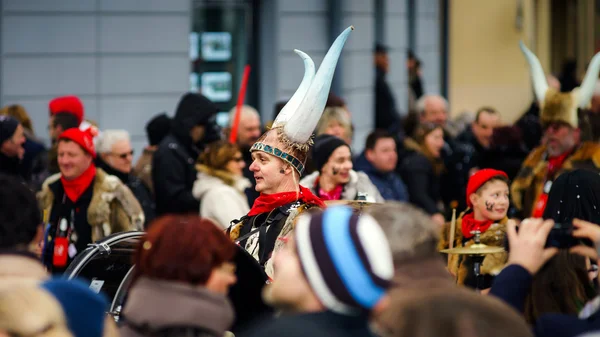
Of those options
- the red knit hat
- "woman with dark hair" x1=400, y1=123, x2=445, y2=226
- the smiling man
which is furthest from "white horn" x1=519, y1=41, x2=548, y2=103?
the smiling man

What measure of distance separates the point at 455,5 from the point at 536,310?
18.7 meters

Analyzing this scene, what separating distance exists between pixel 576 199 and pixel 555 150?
3.70 metres

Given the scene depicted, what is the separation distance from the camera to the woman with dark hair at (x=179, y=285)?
11.6ft

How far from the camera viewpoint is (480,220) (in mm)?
6754

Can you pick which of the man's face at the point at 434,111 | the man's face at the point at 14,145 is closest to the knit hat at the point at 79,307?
the man's face at the point at 14,145

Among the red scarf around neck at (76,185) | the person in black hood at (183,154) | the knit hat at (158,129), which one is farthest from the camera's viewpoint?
the knit hat at (158,129)

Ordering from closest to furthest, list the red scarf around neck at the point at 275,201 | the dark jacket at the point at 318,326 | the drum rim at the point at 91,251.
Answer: the dark jacket at the point at 318,326, the drum rim at the point at 91,251, the red scarf around neck at the point at 275,201

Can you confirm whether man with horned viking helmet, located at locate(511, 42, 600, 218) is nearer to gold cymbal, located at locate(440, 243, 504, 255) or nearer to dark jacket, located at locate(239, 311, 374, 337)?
gold cymbal, located at locate(440, 243, 504, 255)

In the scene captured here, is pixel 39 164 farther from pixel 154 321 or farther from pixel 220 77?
pixel 154 321

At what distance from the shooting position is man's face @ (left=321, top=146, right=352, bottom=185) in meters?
7.62

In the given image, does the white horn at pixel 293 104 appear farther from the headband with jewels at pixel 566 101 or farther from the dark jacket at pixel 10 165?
the headband with jewels at pixel 566 101

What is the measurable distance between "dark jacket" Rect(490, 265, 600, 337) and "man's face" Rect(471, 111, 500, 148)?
771 cm

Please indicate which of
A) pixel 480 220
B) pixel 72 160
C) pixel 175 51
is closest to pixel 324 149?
pixel 480 220

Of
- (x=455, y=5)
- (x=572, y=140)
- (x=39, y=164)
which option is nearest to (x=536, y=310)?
(x=572, y=140)
